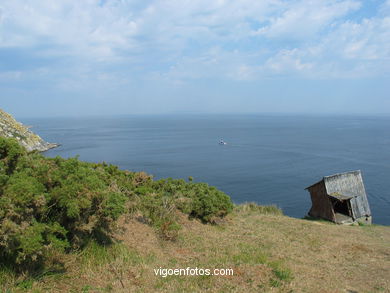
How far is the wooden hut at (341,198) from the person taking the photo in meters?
26.4

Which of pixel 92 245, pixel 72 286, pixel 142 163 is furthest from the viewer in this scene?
pixel 142 163

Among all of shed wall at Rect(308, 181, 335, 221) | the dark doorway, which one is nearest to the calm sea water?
the dark doorway

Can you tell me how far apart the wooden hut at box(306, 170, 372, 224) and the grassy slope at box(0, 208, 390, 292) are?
14018 mm

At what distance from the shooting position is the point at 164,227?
10.8m

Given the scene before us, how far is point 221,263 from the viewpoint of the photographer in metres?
8.46

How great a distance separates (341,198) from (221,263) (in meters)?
20.5

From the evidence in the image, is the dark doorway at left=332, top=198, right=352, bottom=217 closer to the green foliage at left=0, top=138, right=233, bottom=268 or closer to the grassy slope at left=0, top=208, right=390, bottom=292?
the grassy slope at left=0, top=208, right=390, bottom=292

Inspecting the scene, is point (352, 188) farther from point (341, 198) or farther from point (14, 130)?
point (14, 130)

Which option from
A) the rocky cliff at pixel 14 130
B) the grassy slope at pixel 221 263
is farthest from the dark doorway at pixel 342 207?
the rocky cliff at pixel 14 130

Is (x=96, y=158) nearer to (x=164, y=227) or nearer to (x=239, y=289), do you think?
(x=164, y=227)

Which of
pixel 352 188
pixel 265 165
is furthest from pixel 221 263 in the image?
pixel 265 165

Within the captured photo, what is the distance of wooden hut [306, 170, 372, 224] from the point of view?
1038 inches

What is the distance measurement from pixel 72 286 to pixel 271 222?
12951 millimetres

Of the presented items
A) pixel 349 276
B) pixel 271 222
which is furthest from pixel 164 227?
pixel 271 222
